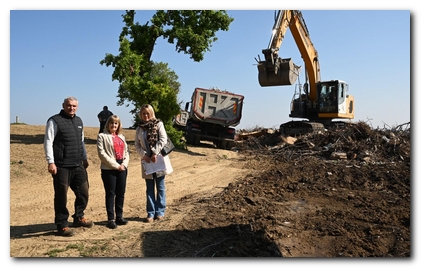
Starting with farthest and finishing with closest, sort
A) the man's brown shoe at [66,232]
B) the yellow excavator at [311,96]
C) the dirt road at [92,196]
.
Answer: the yellow excavator at [311,96], the man's brown shoe at [66,232], the dirt road at [92,196]

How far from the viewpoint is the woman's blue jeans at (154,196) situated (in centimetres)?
543

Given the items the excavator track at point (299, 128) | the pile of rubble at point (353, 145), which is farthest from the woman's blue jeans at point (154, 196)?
the excavator track at point (299, 128)

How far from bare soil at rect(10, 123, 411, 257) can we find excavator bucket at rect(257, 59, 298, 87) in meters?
2.84

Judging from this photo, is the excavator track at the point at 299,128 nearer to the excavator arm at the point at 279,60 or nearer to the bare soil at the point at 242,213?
the excavator arm at the point at 279,60

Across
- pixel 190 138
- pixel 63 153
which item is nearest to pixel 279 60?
pixel 190 138

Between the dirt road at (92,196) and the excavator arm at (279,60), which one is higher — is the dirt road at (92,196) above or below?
below

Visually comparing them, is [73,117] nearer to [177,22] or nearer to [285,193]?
[285,193]

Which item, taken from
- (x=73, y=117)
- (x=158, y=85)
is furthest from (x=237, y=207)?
(x=158, y=85)

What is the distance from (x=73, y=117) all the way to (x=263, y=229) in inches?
117

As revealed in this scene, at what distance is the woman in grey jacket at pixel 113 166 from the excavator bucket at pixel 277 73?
7.94 m

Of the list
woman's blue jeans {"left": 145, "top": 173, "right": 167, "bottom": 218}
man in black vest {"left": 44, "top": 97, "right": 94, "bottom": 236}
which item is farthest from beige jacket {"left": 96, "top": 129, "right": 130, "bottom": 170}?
woman's blue jeans {"left": 145, "top": 173, "right": 167, "bottom": 218}

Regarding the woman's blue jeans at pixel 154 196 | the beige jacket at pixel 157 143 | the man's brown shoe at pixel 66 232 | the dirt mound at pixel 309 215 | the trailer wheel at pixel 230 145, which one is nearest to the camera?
the dirt mound at pixel 309 215

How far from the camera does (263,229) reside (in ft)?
15.8

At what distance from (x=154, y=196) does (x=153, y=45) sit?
1185 centimetres
